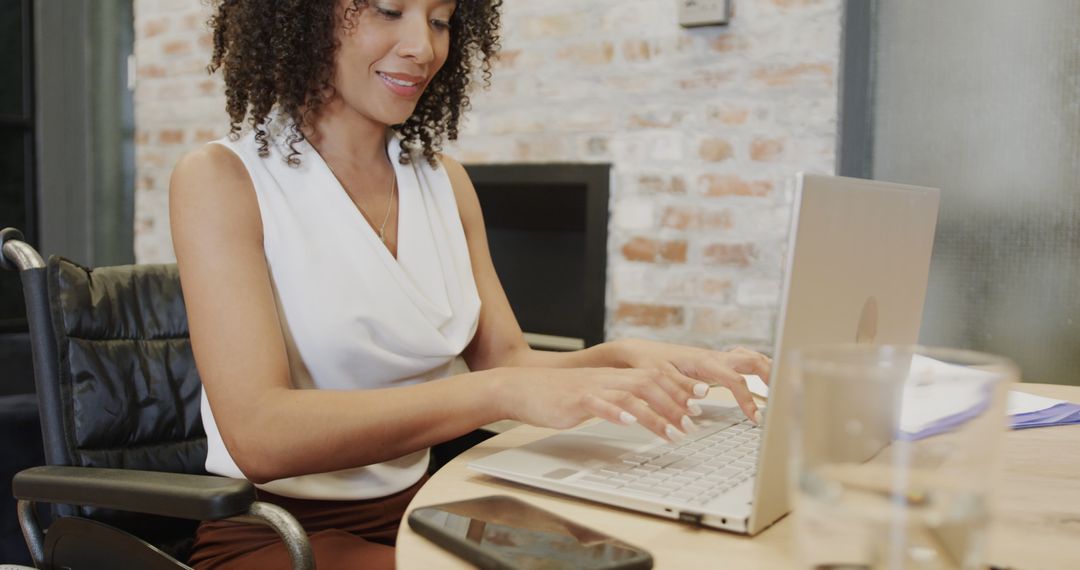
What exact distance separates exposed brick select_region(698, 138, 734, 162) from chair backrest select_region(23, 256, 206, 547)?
3.93ft

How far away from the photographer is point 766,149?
202 cm

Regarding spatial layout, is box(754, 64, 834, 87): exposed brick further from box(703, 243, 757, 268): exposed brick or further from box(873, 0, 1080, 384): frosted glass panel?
box(703, 243, 757, 268): exposed brick

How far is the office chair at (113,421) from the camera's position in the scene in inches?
38.1

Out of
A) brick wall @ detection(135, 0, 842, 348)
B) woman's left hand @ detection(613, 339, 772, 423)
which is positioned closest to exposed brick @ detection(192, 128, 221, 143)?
brick wall @ detection(135, 0, 842, 348)

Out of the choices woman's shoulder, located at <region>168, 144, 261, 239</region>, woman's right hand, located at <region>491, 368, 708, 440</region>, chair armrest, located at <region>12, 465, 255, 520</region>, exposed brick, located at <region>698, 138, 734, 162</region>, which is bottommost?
chair armrest, located at <region>12, 465, 255, 520</region>

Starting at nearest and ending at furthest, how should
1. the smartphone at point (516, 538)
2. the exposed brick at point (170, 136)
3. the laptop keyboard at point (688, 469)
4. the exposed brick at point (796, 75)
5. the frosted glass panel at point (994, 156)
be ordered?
the smartphone at point (516, 538) < the laptop keyboard at point (688, 469) < the frosted glass panel at point (994, 156) < the exposed brick at point (796, 75) < the exposed brick at point (170, 136)

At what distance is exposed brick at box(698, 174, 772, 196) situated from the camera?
2027 millimetres

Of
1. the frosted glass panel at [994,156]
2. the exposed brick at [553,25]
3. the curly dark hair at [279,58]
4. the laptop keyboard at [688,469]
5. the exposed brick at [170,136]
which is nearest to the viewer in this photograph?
the laptop keyboard at [688,469]

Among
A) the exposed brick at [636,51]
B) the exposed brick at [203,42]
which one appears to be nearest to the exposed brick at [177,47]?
the exposed brick at [203,42]

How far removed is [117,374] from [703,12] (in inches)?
55.9

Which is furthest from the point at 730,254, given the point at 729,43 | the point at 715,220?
the point at 729,43

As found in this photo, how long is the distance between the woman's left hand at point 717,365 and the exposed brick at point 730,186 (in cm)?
98

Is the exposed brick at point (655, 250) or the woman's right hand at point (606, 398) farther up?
the exposed brick at point (655, 250)

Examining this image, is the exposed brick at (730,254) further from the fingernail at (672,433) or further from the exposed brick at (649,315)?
the fingernail at (672,433)
